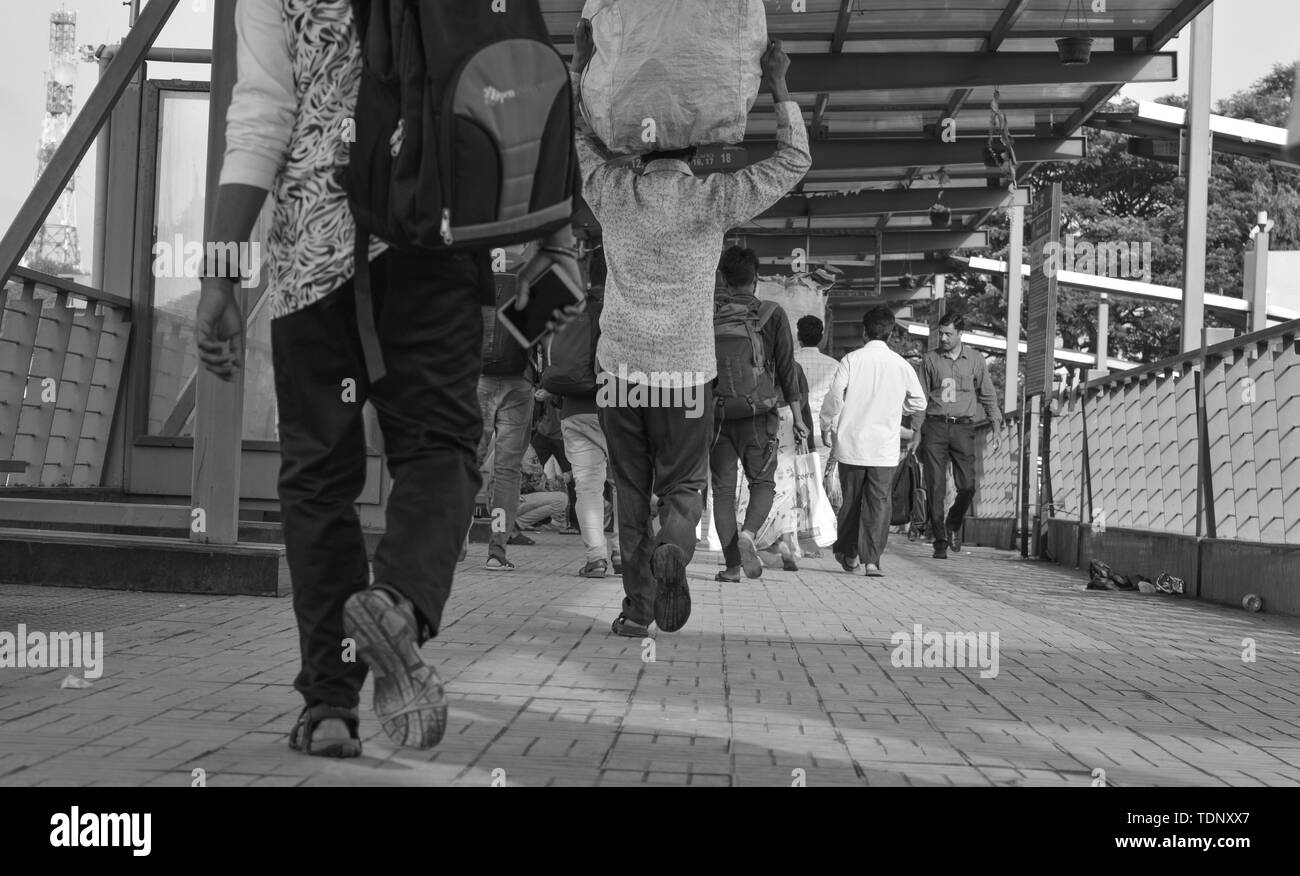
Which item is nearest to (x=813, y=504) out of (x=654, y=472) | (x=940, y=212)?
(x=654, y=472)

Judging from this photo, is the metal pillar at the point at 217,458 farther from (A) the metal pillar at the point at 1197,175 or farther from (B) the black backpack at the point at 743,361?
(A) the metal pillar at the point at 1197,175

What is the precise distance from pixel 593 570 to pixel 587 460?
2.54ft

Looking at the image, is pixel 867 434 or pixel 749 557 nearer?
pixel 749 557

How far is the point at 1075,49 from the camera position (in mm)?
15477

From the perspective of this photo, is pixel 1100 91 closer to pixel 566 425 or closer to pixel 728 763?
pixel 566 425

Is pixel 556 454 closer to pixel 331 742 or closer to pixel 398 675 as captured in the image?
pixel 331 742

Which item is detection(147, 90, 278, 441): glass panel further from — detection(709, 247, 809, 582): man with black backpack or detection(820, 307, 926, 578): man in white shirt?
detection(820, 307, 926, 578): man in white shirt

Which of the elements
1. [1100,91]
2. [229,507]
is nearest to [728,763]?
[229,507]

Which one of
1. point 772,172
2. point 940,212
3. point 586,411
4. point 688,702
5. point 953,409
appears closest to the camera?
point 688,702

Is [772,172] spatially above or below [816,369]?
above

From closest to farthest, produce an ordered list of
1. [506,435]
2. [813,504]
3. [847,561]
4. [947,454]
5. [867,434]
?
[506,435] < [867,434] < [847,561] < [813,504] < [947,454]

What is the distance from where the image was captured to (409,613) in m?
3.73

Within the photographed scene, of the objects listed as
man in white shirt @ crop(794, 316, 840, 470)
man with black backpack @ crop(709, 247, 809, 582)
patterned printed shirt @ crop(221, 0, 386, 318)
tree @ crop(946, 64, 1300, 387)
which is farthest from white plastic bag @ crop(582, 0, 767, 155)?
tree @ crop(946, 64, 1300, 387)

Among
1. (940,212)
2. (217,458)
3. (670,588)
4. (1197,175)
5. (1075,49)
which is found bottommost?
(670,588)
